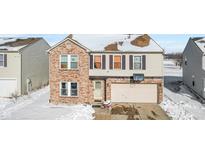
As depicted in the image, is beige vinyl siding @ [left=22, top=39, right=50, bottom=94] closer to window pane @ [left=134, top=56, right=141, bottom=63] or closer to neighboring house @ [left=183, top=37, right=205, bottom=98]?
window pane @ [left=134, top=56, right=141, bottom=63]

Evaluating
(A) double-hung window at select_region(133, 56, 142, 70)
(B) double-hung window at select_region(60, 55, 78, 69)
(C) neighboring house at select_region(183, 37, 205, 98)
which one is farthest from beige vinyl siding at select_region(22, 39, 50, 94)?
(C) neighboring house at select_region(183, 37, 205, 98)

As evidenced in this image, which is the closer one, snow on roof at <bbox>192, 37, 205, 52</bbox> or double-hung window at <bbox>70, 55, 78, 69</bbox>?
snow on roof at <bbox>192, 37, 205, 52</bbox>

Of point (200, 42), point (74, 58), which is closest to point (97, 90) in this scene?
point (74, 58)

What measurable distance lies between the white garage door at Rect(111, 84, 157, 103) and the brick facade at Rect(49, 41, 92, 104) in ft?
5.61

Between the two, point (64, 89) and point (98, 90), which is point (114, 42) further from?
point (64, 89)

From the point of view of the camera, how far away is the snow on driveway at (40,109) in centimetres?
1536

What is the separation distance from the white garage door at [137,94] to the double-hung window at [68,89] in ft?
7.23

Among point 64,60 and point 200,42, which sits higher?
point 200,42

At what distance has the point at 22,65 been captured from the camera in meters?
16.9

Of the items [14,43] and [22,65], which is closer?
[14,43]

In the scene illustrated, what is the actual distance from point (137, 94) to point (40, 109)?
5.00m

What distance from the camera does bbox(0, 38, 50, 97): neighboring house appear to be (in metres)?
16.4

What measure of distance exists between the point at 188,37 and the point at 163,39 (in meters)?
1.23

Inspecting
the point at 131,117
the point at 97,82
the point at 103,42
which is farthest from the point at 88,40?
the point at 131,117
